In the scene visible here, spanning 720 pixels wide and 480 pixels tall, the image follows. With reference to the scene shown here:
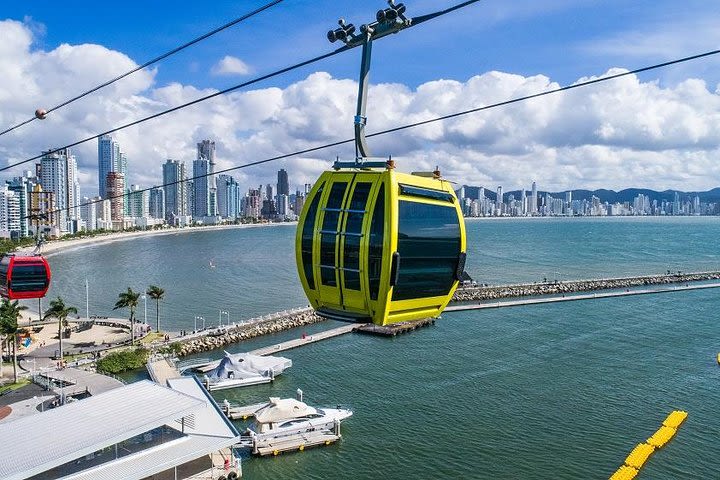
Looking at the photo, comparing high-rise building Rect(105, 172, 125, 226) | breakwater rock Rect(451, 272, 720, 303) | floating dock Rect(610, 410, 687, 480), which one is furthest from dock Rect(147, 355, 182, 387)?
high-rise building Rect(105, 172, 125, 226)

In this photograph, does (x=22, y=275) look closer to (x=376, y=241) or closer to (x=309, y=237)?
(x=309, y=237)

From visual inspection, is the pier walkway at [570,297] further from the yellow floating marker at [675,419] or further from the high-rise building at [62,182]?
the high-rise building at [62,182]

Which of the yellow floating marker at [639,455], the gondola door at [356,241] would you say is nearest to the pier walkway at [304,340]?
the yellow floating marker at [639,455]

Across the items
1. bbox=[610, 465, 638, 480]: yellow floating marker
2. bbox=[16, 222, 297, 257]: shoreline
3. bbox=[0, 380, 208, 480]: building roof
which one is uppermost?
bbox=[16, 222, 297, 257]: shoreline

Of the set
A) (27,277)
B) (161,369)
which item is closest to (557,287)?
(161,369)

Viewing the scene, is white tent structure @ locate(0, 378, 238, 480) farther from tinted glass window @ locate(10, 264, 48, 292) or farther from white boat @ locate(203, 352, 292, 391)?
white boat @ locate(203, 352, 292, 391)

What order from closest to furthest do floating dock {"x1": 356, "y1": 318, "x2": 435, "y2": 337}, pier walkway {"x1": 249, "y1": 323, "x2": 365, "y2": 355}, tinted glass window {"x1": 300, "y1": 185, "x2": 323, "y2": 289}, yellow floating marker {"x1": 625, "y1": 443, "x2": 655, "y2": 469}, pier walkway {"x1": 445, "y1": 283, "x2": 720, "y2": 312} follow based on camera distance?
tinted glass window {"x1": 300, "y1": 185, "x2": 323, "y2": 289} < yellow floating marker {"x1": 625, "y1": 443, "x2": 655, "y2": 469} < pier walkway {"x1": 249, "y1": 323, "x2": 365, "y2": 355} < floating dock {"x1": 356, "y1": 318, "x2": 435, "y2": 337} < pier walkway {"x1": 445, "y1": 283, "x2": 720, "y2": 312}

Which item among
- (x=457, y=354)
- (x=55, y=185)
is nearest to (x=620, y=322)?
(x=457, y=354)
